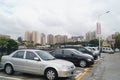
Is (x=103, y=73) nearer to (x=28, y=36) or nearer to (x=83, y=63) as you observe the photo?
(x=83, y=63)

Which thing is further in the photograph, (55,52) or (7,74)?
(55,52)

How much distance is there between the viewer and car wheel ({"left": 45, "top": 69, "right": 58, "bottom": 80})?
→ 41.2 feet

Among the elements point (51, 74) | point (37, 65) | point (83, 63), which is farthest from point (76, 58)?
point (51, 74)

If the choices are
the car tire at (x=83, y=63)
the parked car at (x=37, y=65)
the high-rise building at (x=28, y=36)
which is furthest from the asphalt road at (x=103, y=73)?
A: the high-rise building at (x=28, y=36)

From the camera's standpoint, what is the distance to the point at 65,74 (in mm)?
12438

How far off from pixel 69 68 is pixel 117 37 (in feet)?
382

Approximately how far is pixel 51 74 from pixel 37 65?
888 mm

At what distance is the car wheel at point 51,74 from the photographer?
494 inches

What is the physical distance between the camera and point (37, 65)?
13.0 meters

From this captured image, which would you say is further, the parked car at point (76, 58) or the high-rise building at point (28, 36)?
the high-rise building at point (28, 36)

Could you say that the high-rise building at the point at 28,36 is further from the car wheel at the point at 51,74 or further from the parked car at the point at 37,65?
the car wheel at the point at 51,74

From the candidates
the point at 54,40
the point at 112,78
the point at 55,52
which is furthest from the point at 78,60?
the point at 54,40

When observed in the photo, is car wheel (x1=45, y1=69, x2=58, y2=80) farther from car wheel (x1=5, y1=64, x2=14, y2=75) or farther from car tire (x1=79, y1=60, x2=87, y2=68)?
car tire (x1=79, y1=60, x2=87, y2=68)

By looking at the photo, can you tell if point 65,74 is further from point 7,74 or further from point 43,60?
point 7,74
